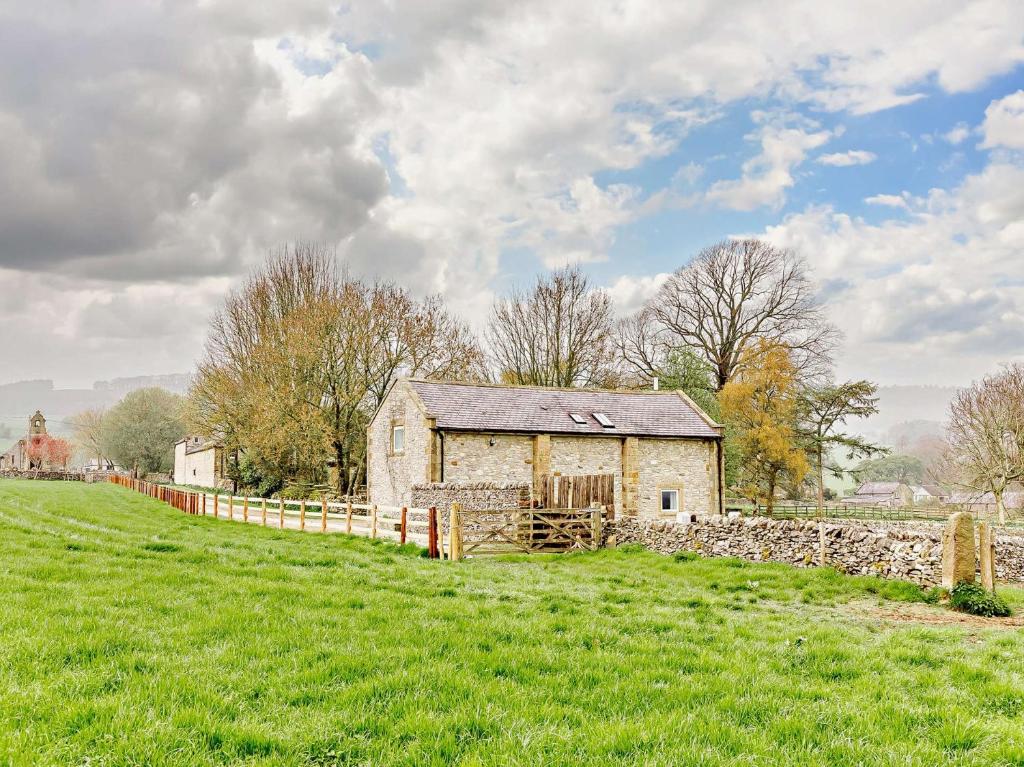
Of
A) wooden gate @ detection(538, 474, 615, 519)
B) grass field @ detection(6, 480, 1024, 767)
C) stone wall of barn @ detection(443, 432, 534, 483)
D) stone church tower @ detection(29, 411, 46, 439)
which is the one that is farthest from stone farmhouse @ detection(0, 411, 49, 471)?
grass field @ detection(6, 480, 1024, 767)

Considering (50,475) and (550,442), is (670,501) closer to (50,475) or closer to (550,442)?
(550,442)

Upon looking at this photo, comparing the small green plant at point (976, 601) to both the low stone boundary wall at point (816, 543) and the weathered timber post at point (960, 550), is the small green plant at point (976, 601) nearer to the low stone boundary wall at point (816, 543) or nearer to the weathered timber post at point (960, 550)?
the weathered timber post at point (960, 550)

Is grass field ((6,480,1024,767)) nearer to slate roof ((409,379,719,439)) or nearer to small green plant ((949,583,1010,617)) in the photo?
small green plant ((949,583,1010,617))

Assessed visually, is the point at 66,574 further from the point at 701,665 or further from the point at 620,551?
the point at 620,551

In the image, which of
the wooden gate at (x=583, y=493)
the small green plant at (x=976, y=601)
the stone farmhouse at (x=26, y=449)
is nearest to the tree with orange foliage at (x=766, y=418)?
the wooden gate at (x=583, y=493)

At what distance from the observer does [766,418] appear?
132ft

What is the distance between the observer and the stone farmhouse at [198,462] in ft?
185

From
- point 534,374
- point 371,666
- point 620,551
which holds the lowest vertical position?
point 620,551

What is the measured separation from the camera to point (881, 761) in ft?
14.5

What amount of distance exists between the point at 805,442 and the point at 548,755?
4383cm

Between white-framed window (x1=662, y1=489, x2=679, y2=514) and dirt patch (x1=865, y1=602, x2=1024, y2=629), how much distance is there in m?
16.3

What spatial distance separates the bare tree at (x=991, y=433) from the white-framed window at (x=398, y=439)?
1322 inches

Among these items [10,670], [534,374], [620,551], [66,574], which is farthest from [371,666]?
[534,374]

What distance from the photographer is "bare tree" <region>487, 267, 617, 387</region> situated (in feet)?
144
